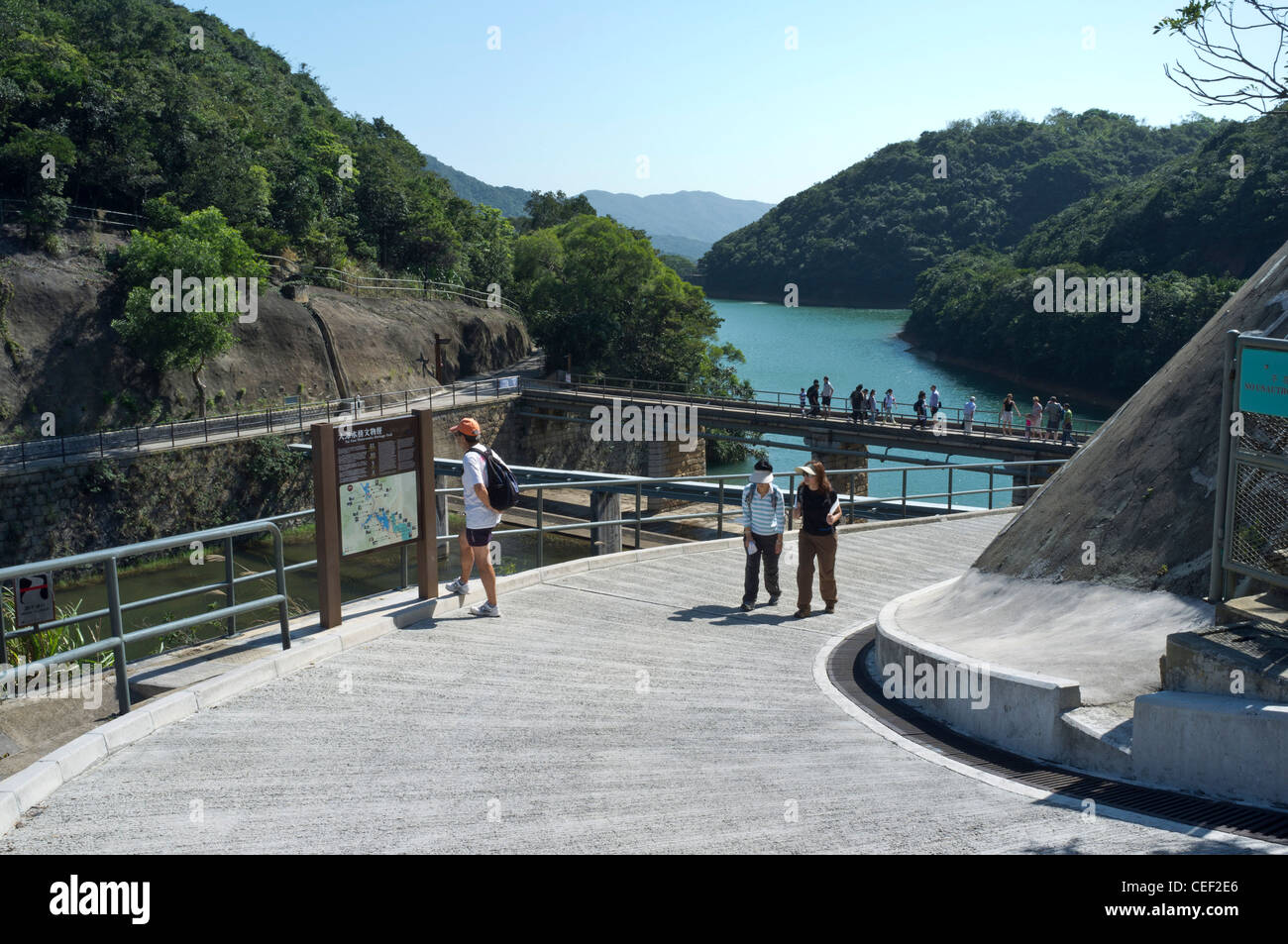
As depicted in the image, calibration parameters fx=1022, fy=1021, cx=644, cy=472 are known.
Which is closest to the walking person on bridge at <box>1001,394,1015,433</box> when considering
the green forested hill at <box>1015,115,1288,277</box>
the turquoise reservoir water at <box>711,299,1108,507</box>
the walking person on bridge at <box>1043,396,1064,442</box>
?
the walking person on bridge at <box>1043,396,1064,442</box>

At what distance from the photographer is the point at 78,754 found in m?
5.45

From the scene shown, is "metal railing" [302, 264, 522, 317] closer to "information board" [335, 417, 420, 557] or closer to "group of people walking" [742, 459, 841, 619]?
"group of people walking" [742, 459, 841, 619]

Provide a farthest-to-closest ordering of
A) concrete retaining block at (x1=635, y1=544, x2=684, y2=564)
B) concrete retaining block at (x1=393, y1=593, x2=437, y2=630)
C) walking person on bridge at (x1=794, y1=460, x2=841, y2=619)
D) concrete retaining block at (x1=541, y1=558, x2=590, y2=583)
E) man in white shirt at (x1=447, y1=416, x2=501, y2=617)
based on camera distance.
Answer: concrete retaining block at (x1=635, y1=544, x2=684, y2=564), concrete retaining block at (x1=541, y1=558, x2=590, y2=583), walking person on bridge at (x1=794, y1=460, x2=841, y2=619), man in white shirt at (x1=447, y1=416, x2=501, y2=617), concrete retaining block at (x1=393, y1=593, x2=437, y2=630)

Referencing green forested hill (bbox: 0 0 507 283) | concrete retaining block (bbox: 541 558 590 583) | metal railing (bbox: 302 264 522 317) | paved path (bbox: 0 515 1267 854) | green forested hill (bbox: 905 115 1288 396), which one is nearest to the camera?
paved path (bbox: 0 515 1267 854)

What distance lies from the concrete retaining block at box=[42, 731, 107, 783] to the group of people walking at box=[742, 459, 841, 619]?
20.5ft

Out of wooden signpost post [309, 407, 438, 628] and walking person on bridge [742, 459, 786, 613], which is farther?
walking person on bridge [742, 459, 786, 613]

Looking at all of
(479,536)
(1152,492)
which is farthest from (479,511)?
(1152,492)

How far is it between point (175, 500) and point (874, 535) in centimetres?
2654

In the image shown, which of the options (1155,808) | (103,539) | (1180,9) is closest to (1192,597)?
(1155,808)

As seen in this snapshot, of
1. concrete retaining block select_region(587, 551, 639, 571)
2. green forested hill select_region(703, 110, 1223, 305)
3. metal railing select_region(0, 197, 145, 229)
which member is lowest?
concrete retaining block select_region(587, 551, 639, 571)

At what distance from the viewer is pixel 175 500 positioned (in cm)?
3375

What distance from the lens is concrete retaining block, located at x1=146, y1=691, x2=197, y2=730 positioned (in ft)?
20.1

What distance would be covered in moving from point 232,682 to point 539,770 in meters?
2.44

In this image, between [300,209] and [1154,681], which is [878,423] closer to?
[300,209]
